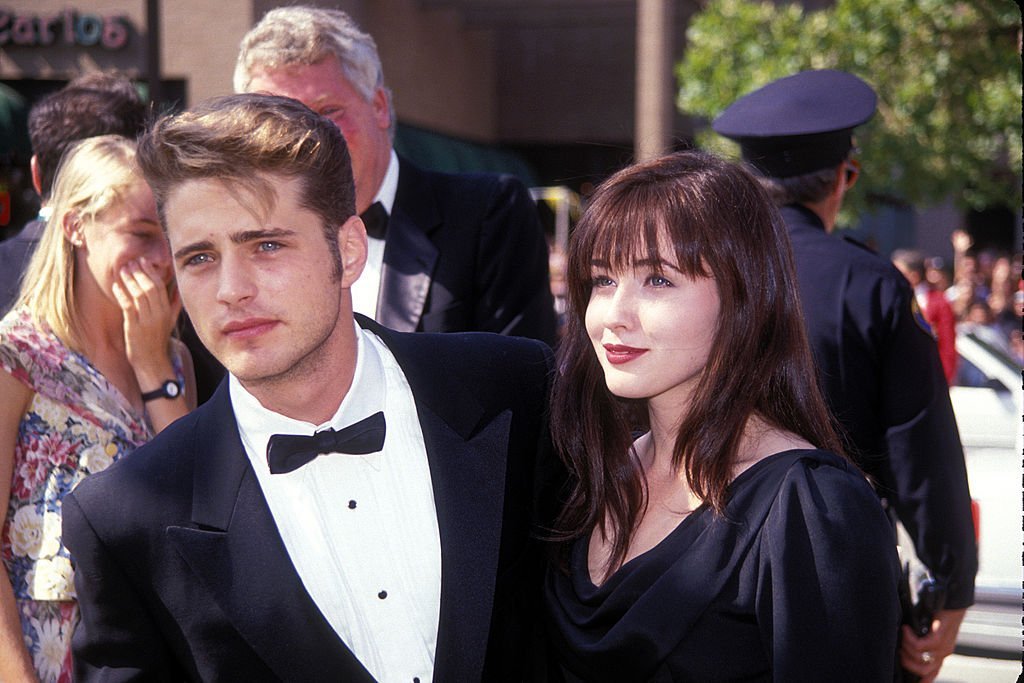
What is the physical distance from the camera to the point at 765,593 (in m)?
1.89

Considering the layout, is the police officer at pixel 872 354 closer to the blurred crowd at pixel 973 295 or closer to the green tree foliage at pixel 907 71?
the blurred crowd at pixel 973 295

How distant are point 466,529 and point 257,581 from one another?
1.40ft

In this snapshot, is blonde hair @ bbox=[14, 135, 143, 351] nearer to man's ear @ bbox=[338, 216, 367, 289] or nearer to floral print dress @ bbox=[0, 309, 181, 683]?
floral print dress @ bbox=[0, 309, 181, 683]

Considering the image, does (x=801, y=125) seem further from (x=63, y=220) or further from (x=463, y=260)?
(x=63, y=220)

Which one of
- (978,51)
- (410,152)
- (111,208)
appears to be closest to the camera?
(111,208)

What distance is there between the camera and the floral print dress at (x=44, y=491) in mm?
2695

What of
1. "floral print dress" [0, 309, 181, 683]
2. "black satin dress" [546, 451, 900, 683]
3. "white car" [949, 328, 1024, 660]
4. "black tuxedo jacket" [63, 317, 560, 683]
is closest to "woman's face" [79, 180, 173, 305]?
"floral print dress" [0, 309, 181, 683]

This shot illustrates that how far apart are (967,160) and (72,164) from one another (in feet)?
45.8

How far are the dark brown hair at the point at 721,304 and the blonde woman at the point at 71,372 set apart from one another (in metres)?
1.31

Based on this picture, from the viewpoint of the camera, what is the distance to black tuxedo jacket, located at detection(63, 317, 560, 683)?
2.06m

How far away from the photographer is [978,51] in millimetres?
11484

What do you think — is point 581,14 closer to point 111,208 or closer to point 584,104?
point 584,104

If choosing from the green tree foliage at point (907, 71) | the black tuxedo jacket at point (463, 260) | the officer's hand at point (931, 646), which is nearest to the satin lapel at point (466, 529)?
the black tuxedo jacket at point (463, 260)

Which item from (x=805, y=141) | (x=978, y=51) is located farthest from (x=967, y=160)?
(x=805, y=141)
